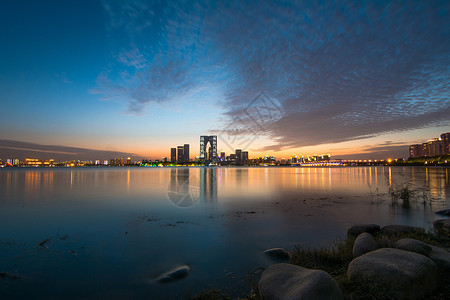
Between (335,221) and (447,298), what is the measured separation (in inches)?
437

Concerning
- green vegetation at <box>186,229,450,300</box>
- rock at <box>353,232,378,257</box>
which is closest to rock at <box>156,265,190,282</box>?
green vegetation at <box>186,229,450,300</box>

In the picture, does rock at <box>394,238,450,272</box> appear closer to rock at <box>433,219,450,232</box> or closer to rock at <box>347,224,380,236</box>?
rock at <box>347,224,380,236</box>

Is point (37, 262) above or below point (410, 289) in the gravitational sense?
below

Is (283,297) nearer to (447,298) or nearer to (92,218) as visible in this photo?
(447,298)

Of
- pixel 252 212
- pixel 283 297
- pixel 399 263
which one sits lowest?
pixel 252 212

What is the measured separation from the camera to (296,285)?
5.22 m

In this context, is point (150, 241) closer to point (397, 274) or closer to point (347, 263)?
point (347, 263)

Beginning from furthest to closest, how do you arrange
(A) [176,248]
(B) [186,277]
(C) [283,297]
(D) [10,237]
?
(D) [10,237] < (A) [176,248] < (B) [186,277] < (C) [283,297]

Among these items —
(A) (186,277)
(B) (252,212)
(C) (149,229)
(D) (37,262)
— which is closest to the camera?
(A) (186,277)

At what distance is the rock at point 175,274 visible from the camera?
26.4ft

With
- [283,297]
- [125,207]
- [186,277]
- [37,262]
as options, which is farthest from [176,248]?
[125,207]

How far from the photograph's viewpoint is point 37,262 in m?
9.27

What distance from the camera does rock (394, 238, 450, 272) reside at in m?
6.55

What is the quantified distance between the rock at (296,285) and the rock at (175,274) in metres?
3.44
